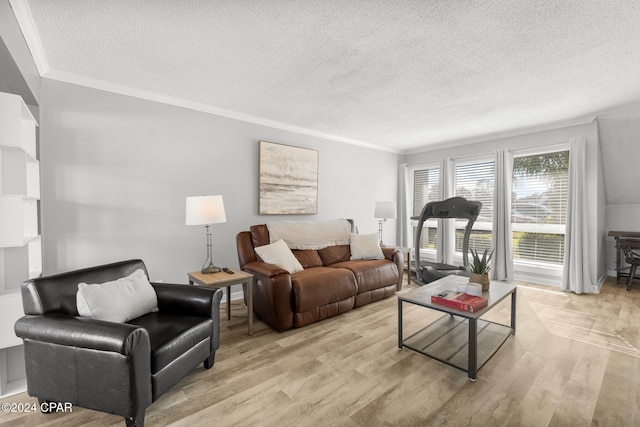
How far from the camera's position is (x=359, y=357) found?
89.7 inches

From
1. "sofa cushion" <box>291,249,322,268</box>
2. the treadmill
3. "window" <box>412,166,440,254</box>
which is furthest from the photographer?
"window" <box>412,166,440,254</box>

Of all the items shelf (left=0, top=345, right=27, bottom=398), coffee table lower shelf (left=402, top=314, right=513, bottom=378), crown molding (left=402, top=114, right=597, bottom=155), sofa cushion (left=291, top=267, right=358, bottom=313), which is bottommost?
coffee table lower shelf (left=402, top=314, right=513, bottom=378)

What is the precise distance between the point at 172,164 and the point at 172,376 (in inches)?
89.7

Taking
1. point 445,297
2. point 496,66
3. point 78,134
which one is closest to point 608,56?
point 496,66

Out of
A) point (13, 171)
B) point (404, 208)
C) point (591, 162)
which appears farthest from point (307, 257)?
point (591, 162)

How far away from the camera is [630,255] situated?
4008mm

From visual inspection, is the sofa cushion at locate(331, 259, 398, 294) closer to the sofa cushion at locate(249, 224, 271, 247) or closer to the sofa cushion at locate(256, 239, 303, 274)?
the sofa cushion at locate(256, 239, 303, 274)

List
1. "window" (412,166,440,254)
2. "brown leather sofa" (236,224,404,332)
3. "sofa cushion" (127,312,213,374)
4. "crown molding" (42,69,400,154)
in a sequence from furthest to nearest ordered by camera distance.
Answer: "window" (412,166,440,254), "brown leather sofa" (236,224,404,332), "crown molding" (42,69,400,154), "sofa cushion" (127,312,213,374)

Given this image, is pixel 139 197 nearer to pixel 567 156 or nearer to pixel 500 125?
pixel 500 125

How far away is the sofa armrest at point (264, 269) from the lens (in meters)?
2.73

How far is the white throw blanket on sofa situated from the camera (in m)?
3.52

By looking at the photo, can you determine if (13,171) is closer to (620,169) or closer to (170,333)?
(170,333)

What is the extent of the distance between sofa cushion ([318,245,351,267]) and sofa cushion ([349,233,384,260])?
0.08 m

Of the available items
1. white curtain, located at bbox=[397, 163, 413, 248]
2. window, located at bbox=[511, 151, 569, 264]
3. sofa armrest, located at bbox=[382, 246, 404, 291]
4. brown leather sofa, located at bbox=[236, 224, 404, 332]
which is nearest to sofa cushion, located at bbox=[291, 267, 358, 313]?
brown leather sofa, located at bbox=[236, 224, 404, 332]
